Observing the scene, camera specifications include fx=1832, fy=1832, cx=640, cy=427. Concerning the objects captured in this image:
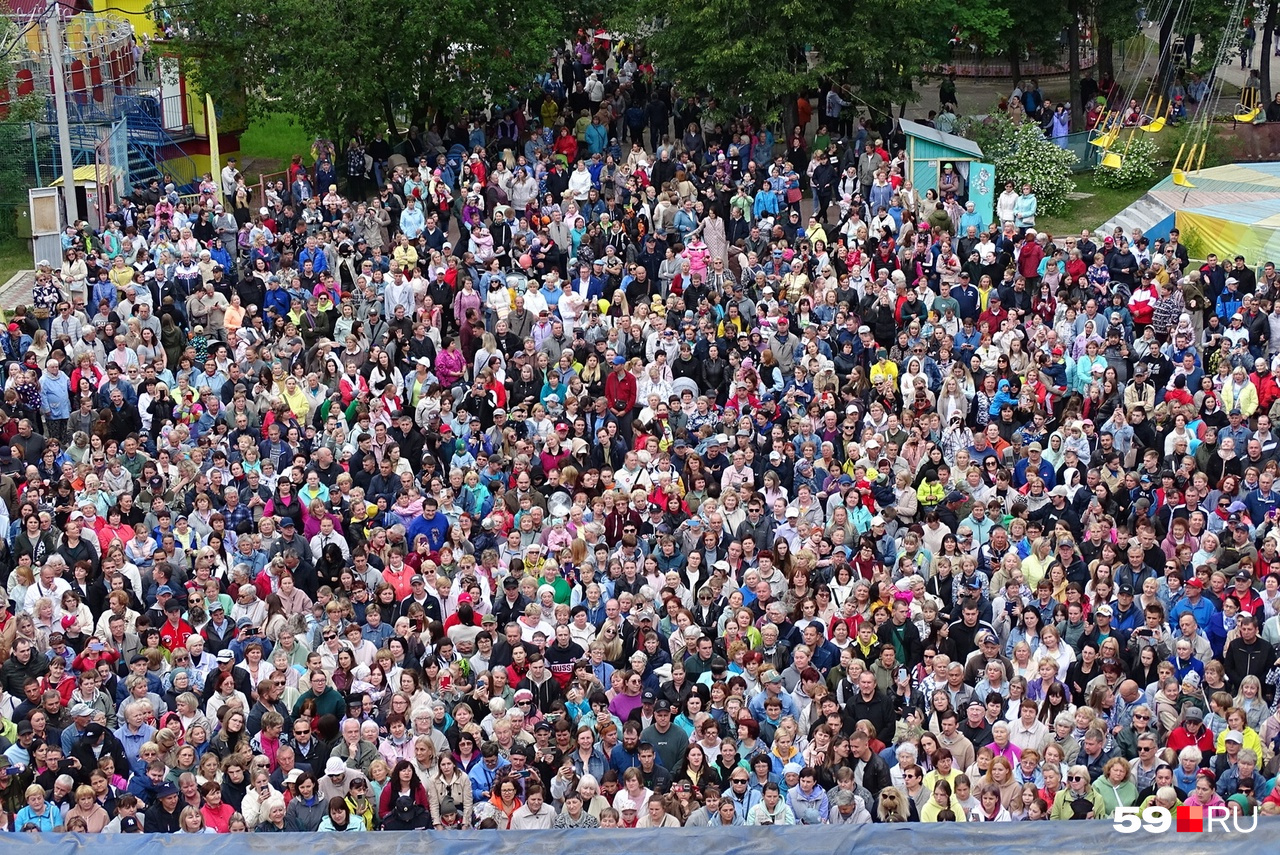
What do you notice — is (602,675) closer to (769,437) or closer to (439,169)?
(769,437)

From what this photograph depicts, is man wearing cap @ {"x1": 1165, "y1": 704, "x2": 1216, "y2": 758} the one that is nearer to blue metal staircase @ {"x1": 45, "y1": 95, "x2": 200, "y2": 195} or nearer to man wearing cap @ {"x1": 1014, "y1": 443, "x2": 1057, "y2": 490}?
man wearing cap @ {"x1": 1014, "y1": 443, "x2": 1057, "y2": 490}

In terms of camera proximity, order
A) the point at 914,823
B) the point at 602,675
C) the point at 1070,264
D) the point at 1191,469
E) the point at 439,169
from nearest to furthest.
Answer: the point at 914,823, the point at 602,675, the point at 1191,469, the point at 1070,264, the point at 439,169

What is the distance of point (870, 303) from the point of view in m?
22.8

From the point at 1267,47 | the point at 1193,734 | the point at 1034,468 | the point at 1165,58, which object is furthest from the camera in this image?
the point at 1165,58

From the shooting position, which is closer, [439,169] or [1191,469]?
[1191,469]

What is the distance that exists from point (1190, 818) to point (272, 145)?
3114cm

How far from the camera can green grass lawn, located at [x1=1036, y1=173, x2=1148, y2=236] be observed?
1204 inches

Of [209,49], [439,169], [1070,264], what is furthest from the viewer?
[209,49]

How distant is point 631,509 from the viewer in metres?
18.3

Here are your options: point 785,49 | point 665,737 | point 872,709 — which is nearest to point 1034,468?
point 872,709

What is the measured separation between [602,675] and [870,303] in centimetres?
860

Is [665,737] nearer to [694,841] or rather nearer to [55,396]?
[694,841]

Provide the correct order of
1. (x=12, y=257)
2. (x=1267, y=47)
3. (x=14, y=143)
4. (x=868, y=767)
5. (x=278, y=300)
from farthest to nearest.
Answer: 1. (x=1267, y=47)
2. (x=14, y=143)
3. (x=12, y=257)
4. (x=278, y=300)
5. (x=868, y=767)

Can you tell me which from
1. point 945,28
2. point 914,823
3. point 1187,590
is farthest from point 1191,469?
point 945,28
